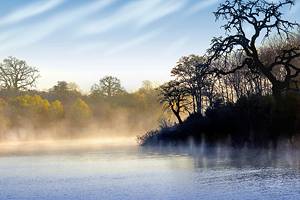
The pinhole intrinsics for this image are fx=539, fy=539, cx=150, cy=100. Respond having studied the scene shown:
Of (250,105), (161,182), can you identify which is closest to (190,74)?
(250,105)

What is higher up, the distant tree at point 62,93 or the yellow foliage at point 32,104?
the distant tree at point 62,93

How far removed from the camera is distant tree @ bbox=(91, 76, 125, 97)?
99.2 meters

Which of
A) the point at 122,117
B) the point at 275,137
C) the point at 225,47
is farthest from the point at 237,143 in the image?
the point at 122,117

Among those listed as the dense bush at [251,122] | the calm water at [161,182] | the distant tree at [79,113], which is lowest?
the calm water at [161,182]

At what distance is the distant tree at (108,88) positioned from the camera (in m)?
99.2

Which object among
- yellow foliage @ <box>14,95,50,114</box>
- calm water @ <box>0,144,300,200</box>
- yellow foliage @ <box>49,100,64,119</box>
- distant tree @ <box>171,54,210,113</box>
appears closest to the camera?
calm water @ <box>0,144,300,200</box>

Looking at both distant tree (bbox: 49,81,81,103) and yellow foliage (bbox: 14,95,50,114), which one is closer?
yellow foliage (bbox: 14,95,50,114)

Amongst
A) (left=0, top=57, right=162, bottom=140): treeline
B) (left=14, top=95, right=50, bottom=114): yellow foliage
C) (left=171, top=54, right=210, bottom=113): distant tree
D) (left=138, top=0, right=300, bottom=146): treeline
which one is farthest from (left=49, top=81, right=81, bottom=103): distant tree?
(left=138, top=0, right=300, bottom=146): treeline

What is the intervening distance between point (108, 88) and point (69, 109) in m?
12.4

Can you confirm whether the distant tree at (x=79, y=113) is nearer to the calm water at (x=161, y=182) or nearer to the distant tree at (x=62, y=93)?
the distant tree at (x=62, y=93)

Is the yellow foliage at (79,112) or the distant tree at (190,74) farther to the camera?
the yellow foliage at (79,112)

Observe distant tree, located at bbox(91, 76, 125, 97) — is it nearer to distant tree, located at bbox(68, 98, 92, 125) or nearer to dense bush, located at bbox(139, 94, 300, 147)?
distant tree, located at bbox(68, 98, 92, 125)

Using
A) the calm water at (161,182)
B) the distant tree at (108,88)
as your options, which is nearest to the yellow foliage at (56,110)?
the distant tree at (108,88)

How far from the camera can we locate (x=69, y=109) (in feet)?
292
